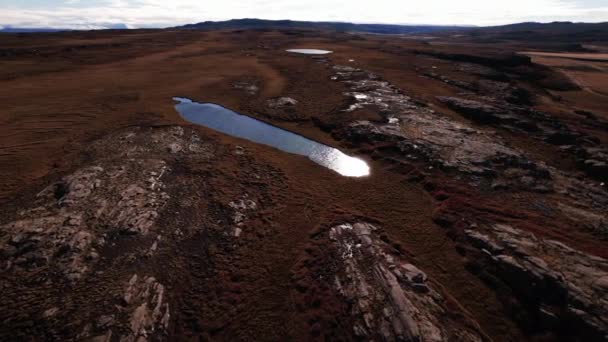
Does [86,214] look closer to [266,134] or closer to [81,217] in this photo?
[81,217]

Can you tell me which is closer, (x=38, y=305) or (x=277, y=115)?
(x=38, y=305)

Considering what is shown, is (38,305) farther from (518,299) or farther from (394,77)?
(394,77)

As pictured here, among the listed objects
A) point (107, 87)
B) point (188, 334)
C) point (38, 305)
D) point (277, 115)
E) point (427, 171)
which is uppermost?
point (107, 87)

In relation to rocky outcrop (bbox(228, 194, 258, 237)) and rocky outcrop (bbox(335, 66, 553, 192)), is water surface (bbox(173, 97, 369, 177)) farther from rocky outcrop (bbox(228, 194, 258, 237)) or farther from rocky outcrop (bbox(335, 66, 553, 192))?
A: rocky outcrop (bbox(228, 194, 258, 237))

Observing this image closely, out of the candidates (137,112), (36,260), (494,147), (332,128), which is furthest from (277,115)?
(36,260)

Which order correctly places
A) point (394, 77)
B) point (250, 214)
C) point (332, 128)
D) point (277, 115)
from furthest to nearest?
point (394, 77), point (277, 115), point (332, 128), point (250, 214)

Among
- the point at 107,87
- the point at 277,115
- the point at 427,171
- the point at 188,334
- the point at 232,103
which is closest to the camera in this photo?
the point at 188,334

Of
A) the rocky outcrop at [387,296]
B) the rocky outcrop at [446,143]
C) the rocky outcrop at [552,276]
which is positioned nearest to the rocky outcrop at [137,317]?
the rocky outcrop at [387,296]

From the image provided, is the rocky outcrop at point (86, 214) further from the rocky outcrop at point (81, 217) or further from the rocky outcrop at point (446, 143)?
the rocky outcrop at point (446, 143)

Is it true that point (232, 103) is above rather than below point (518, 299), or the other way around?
above
